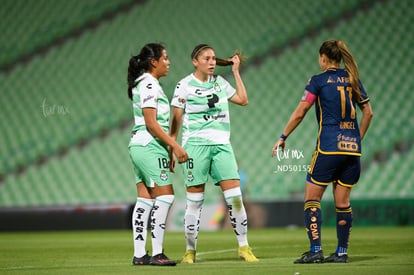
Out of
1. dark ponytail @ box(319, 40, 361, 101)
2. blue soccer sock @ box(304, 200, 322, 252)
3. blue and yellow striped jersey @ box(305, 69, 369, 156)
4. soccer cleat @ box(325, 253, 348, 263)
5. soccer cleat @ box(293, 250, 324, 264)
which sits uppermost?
dark ponytail @ box(319, 40, 361, 101)

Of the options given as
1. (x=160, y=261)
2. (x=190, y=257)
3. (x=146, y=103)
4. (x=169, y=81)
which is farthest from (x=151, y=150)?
(x=169, y=81)

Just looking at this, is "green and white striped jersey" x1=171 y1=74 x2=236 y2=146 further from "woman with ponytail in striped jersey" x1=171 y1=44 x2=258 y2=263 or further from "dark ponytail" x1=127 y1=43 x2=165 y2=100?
"dark ponytail" x1=127 y1=43 x2=165 y2=100

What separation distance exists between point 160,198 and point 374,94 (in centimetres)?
1148

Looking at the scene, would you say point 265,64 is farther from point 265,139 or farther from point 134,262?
point 134,262

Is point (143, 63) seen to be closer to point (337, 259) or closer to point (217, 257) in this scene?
point (217, 257)

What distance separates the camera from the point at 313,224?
651cm

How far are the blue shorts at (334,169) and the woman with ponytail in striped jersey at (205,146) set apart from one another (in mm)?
804

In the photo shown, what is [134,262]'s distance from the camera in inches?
271

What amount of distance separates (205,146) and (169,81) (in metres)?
11.5

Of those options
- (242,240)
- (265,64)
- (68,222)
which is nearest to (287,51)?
(265,64)

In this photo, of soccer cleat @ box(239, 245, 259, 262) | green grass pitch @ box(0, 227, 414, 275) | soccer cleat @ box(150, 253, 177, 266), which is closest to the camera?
green grass pitch @ box(0, 227, 414, 275)

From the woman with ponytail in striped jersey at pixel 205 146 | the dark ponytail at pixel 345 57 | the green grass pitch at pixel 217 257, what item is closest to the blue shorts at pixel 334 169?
the dark ponytail at pixel 345 57

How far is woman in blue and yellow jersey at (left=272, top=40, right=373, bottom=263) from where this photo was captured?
6496 mm

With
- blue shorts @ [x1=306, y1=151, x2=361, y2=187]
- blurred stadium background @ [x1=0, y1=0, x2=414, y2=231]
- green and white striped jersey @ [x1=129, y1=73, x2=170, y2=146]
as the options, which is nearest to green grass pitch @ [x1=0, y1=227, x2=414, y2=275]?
blue shorts @ [x1=306, y1=151, x2=361, y2=187]
